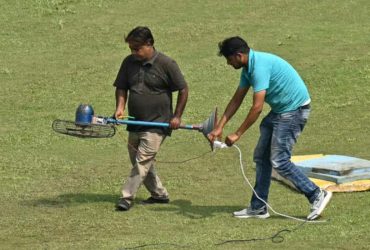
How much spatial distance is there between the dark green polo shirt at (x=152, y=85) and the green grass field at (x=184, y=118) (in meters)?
1.00

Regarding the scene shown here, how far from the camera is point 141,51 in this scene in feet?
32.9

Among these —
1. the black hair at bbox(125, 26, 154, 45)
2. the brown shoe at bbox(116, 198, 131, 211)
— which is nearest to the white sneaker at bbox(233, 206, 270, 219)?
the brown shoe at bbox(116, 198, 131, 211)

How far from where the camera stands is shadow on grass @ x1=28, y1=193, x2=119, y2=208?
10.6 metres

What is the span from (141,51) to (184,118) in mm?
5755

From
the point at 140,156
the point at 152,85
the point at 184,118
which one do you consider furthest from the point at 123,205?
the point at 184,118

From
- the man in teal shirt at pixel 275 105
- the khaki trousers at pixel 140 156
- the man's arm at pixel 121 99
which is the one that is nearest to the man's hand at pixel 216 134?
the man in teal shirt at pixel 275 105

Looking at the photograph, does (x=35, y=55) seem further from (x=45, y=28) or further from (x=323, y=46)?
(x=323, y=46)

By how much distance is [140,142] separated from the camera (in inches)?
406

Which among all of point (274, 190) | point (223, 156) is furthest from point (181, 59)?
point (274, 190)

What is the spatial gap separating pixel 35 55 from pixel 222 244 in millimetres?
12065

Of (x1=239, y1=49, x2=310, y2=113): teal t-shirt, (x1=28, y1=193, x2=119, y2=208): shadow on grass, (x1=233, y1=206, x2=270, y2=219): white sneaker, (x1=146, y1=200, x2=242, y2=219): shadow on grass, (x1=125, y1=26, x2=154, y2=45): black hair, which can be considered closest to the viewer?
(x1=239, y1=49, x2=310, y2=113): teal t-shirt

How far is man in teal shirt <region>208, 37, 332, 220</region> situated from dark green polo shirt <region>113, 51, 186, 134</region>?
85 centimetres

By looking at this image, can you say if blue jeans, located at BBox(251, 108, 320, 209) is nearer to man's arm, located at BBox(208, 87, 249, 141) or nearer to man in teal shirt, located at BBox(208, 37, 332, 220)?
man in teal shirt, located at BBox(208, 37, 332, 220)

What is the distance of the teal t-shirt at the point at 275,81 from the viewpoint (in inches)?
363
